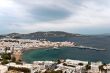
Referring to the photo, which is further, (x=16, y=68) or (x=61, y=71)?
(x=61, y=71)

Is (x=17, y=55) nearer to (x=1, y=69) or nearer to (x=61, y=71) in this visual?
(x=61, y=71)

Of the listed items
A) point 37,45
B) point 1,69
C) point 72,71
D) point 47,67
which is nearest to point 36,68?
point 47,67

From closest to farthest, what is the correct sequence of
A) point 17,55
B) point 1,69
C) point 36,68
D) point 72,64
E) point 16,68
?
point 1,69, point 16,68, point 36,68, point 72,64, point 17,55

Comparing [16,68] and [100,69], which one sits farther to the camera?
[100,69]

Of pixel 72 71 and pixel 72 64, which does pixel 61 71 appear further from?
pixel 72 64

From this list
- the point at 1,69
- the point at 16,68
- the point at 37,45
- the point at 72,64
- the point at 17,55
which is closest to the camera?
the point at 1,69

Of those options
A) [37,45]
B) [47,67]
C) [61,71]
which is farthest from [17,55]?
[37,45]

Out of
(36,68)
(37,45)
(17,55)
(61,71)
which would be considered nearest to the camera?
(61,71)

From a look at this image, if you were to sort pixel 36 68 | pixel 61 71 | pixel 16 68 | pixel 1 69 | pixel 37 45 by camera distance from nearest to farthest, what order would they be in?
pixel 1 69
pixel 16 68
pixel 61 71
pixel 36 68
pixel 37 45
